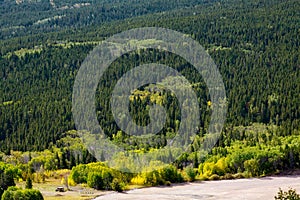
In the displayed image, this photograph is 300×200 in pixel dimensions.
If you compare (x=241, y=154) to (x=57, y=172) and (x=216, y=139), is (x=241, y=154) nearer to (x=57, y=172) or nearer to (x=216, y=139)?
(x=216, y=139)

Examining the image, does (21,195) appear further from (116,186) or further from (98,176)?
(116,186)

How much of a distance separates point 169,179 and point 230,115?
181 feet

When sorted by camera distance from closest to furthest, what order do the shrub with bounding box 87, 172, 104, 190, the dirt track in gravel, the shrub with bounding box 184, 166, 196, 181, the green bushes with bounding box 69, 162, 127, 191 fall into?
the dirt track in gravel → the green bushes with bounding box 69, 162, 127, 191 → the shrub with bounding box 87, 172, 104, 190 → the shrub with bounding box 184, 166, 196, 181

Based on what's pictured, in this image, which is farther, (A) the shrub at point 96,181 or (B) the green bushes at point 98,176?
(A) the shrub at point 96,181

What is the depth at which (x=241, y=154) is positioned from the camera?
440 ft

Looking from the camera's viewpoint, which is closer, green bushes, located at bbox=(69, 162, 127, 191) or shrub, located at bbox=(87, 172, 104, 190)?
green bushes, located at bbox=(69, 162, 127, 191)

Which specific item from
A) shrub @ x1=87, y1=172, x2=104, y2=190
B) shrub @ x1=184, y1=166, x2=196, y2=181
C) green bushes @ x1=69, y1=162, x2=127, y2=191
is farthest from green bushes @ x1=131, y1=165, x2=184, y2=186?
shrub @ x1=87, y1=172, x2=104, y2=190

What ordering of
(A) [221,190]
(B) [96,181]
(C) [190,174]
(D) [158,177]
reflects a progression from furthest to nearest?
(C) [190,174] < (D) [158,177] < (B) [96,181] < (A) [221,190]

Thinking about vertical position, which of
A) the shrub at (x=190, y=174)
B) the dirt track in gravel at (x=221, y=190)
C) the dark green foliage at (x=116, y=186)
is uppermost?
the shrub at (x=190, y=174)

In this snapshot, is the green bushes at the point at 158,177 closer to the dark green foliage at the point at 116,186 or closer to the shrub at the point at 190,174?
the shrub at the point at 190,174

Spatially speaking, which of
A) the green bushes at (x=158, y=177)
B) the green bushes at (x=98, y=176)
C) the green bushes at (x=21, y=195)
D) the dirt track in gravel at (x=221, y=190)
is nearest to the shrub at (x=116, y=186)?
the green bushes at (x=98, y=176)

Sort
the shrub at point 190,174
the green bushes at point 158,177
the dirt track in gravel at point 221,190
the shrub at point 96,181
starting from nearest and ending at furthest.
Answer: the dirt track in gravel at point 221,190 → the shrub at point 96,181 → the green bushes at point 158,177 → the shrub at point 190,174

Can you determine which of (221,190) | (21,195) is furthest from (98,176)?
(221,190)

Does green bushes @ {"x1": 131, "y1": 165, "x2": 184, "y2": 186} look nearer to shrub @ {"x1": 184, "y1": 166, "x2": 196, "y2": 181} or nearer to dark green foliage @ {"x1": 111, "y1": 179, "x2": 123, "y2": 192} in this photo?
shrub @ {"x1": 184, "y1": 166, "x2": 196, "y2": 181}
